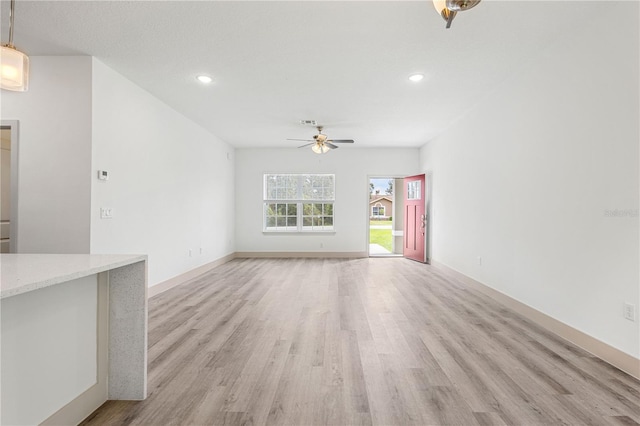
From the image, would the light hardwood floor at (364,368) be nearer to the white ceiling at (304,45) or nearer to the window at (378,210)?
the white ceiling at (304,45)

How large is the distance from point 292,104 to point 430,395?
4038mm

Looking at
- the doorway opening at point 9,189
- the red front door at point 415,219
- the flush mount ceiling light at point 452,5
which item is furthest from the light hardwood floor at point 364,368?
the red front door at point 415,219

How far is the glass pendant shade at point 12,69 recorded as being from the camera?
1.90 metres

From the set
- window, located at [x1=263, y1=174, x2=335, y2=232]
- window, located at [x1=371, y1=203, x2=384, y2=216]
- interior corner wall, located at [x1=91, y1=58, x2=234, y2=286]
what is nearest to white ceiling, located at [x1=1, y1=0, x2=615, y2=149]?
interior corner wall, located at [x1=91, y1=58, x2=234, y2=286]

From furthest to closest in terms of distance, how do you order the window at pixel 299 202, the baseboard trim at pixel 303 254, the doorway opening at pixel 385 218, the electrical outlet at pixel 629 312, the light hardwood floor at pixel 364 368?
the doorway opening at pixel 385 218, the window at pixel 299 202, the baseboard trim at pixel 303 254, the electrical outlet at pixel 629 312, the light hardwood floor at pixel 364 368

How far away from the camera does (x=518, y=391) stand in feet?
6.61

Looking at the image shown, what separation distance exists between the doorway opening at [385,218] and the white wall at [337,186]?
13.0 inches

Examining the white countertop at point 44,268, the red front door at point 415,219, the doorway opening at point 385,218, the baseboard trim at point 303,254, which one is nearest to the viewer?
the white countertop at point 44,268

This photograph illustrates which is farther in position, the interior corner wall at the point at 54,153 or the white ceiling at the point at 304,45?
the interior corner wall at the point at 54,153

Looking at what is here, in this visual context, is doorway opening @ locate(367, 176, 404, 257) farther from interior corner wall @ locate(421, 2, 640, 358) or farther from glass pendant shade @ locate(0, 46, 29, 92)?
glass pendant shade @ locate(0, 46, 29, 92)

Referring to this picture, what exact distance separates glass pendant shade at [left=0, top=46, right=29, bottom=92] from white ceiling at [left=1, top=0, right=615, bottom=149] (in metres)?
0.85

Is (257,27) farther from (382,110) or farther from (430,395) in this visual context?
→ (430,395)

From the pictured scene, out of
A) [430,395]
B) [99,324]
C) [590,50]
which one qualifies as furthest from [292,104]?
[430,395]


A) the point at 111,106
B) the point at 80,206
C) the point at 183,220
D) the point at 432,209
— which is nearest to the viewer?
the point at 80,206
